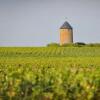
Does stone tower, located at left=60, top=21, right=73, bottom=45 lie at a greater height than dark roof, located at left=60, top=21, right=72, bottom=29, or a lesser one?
lesser

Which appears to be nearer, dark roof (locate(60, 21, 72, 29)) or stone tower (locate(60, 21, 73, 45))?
stone tower (locate(60, 21, 73, 45))

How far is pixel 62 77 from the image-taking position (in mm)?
9875

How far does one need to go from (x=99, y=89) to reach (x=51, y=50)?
6326 centimetres

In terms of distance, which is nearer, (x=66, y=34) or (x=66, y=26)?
(x=66, y=34)

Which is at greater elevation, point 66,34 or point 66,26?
point 66,26

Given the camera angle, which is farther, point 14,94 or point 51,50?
point 51,50

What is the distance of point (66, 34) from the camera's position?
110m

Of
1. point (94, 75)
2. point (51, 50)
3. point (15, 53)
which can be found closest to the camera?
point (94, 75)

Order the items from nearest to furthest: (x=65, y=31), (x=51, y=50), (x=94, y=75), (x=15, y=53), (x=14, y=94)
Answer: (x=14, y=94) → (x=94, y=75) → (x=15, y=53) → (x=51, y=50) → (x=65, y=31)

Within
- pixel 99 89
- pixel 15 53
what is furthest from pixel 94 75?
pixel 15 53

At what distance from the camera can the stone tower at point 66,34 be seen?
106m

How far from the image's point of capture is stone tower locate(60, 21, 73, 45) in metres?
106

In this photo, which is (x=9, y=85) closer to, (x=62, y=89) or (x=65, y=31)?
(x=62, y=89)

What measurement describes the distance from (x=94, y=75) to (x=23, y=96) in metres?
1.37
